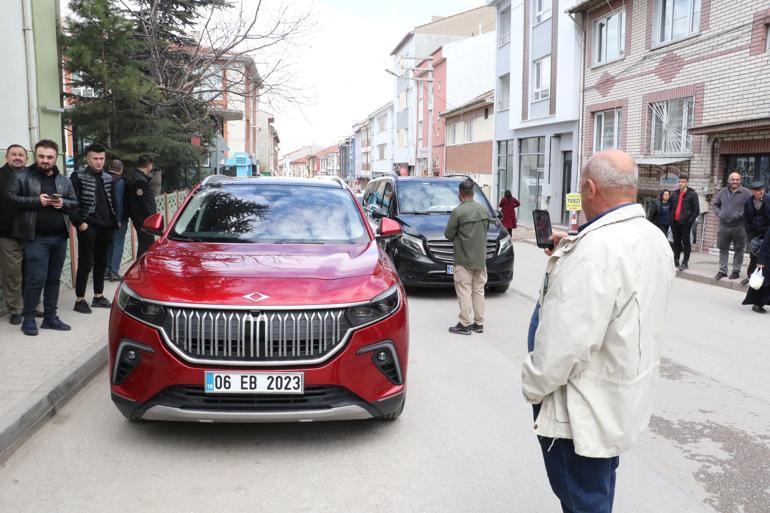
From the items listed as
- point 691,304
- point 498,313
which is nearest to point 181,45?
point 498,313

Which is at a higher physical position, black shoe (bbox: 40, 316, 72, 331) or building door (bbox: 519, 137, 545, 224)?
building door (bbox: 519, 137, 545, 224)

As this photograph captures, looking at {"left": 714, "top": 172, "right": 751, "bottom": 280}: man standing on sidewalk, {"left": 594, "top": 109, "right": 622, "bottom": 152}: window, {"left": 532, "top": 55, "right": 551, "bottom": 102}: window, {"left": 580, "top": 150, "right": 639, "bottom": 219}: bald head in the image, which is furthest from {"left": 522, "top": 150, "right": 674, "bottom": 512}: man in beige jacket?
{"left": 532, "top": 55, "right": 551, "bottom": 102}: window

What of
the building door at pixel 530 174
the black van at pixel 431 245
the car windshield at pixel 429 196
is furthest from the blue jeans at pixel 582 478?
the building door at pixel 530 174

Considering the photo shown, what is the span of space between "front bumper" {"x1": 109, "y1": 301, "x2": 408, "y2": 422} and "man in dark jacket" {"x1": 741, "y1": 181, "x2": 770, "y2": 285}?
27.6ft

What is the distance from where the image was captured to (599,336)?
2412 millimetres

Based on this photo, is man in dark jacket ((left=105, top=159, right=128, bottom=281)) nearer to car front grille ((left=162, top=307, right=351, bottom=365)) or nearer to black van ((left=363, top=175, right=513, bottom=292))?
black van ((left=363, top=175, right=513, bottom=292))

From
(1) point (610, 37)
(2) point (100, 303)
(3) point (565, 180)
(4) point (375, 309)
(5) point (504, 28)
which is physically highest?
(5) point (504, 28)

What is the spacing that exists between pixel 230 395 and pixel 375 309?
103 centimetres

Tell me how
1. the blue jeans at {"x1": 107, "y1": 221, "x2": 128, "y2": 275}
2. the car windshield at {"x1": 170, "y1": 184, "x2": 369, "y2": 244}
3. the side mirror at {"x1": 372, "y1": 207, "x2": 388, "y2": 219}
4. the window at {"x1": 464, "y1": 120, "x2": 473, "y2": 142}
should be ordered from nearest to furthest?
the car windshield at {"x1": 170, "y1": 184, "x2": 369, "y2": 244} < the side mirror at {"x1": 372, "y1": 207, "x2": 388, "y2": 219} < the blue jeans at {"x1": 107, "y1": 221, "x2": 128, "y2": 275} < the window at {"x1": 464, "y1": 120, "x2": 473, "y2": 142}

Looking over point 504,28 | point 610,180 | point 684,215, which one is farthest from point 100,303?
point 504,28

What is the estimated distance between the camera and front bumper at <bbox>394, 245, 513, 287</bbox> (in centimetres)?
1022

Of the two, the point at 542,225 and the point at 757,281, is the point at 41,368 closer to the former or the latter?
the point at 542,225

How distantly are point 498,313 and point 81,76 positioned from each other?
10107mm

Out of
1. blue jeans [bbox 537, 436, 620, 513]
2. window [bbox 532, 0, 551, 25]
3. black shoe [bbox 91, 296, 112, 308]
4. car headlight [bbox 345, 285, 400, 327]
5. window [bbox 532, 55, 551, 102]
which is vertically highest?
window [bbox 532, 0, 551, 25]
